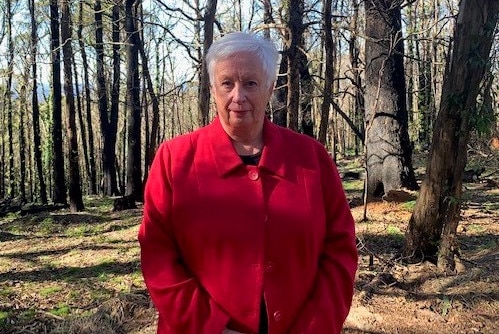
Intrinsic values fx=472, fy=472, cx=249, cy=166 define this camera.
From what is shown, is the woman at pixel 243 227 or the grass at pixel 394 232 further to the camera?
the grass at pixel 394 232

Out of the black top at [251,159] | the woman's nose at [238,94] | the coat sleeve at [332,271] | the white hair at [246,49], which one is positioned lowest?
the coat sleeve at [332,271]

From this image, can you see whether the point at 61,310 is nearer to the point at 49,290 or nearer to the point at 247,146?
the point at 49,290

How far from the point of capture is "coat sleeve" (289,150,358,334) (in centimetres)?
171

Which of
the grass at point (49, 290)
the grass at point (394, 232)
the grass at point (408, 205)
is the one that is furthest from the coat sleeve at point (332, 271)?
the grass at point (408, 205)

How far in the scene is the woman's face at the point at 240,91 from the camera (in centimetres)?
172

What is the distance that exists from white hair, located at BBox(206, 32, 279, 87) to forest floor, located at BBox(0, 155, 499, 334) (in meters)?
2.80

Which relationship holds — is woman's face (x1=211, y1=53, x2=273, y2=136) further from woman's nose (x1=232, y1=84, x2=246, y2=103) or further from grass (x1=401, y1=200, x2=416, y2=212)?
grass (x1=401, y1=200, x2=416, y2=212)

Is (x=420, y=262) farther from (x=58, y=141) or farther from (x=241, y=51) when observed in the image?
(x=58, y=141)

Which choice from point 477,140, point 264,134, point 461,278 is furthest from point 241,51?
point 477,140

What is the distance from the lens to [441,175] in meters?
4.55

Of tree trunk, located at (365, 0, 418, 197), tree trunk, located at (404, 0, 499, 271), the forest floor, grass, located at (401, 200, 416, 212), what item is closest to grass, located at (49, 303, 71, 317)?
the forest floor

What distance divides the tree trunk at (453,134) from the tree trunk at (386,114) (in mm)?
3356

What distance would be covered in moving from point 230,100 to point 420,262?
3834 millimetres

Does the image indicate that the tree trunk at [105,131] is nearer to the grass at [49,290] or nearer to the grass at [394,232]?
the grass at [49,290]
